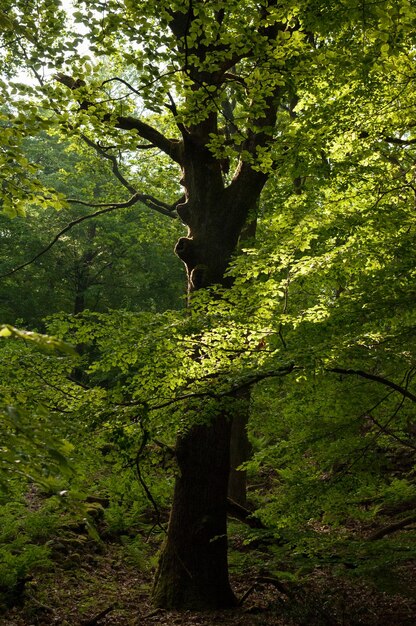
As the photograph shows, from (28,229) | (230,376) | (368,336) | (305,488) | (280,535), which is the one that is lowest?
(280,535)

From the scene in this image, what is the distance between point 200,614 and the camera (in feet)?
23.0

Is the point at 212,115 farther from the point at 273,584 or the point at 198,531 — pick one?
the point at 273,584

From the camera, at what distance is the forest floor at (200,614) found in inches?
263

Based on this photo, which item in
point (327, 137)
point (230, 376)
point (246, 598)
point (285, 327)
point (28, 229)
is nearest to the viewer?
point (230, 376)

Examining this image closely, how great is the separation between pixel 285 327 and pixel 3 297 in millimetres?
15695

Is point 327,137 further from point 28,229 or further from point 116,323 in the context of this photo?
point 28,229

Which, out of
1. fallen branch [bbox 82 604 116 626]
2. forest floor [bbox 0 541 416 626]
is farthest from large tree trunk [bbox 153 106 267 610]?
fallen branch [bbox 82 604 116 626]

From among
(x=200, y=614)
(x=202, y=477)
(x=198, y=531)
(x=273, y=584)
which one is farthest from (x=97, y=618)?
(x=273, y=584)

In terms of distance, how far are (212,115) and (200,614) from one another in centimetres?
660

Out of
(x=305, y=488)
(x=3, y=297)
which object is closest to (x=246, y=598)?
(x=305, y=488)

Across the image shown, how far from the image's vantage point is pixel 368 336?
5.56 m

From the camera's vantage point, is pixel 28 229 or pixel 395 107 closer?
pixel 395 107

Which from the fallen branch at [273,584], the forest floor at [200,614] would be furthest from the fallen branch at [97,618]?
the fallen branch at [273,584]

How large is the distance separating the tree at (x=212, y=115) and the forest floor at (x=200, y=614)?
0.42 meters
